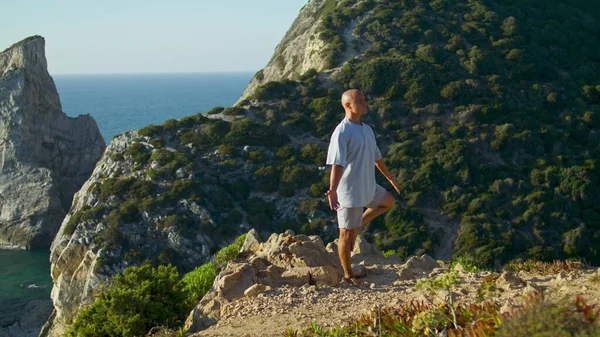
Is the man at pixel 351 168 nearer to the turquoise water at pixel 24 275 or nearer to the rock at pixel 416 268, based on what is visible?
the rock at pixel 416 268

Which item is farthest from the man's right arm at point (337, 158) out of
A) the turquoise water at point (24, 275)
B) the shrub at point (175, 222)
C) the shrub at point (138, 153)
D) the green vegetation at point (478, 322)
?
the turquoise water at point (24, 275)

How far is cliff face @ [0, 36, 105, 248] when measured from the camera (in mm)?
54312

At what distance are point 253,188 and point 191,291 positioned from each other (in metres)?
19.9

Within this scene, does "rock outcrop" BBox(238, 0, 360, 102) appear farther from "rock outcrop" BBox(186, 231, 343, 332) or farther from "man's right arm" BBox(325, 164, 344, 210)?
"man's right arm" BBox(325, 164, 344, 210)

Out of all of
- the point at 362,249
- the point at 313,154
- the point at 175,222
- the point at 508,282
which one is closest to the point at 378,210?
the point at 508,282

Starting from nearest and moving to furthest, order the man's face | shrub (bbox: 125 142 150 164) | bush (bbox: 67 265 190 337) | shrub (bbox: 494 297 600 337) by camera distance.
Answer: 1. shrub (bbox: 494 297 600 337)
2. the man's face
3. bush (bbox: 67 265 190 337)
4. shrub (bbox: 125 142 150 164)

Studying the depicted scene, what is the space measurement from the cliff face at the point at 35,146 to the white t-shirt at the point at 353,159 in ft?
159

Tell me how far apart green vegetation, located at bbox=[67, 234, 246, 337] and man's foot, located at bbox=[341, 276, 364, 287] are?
2.53 m

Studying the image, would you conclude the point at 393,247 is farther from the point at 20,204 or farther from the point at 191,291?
the point at 20,204

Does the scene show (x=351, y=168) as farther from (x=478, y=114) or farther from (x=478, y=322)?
(x=478, y=114)

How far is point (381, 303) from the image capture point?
820 centimetres

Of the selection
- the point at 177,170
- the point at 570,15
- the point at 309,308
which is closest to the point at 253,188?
the point at 177,170

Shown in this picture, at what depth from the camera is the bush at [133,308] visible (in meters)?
9.38

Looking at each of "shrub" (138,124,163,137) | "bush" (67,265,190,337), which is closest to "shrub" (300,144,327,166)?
"shrub" (138,124,163,137)
